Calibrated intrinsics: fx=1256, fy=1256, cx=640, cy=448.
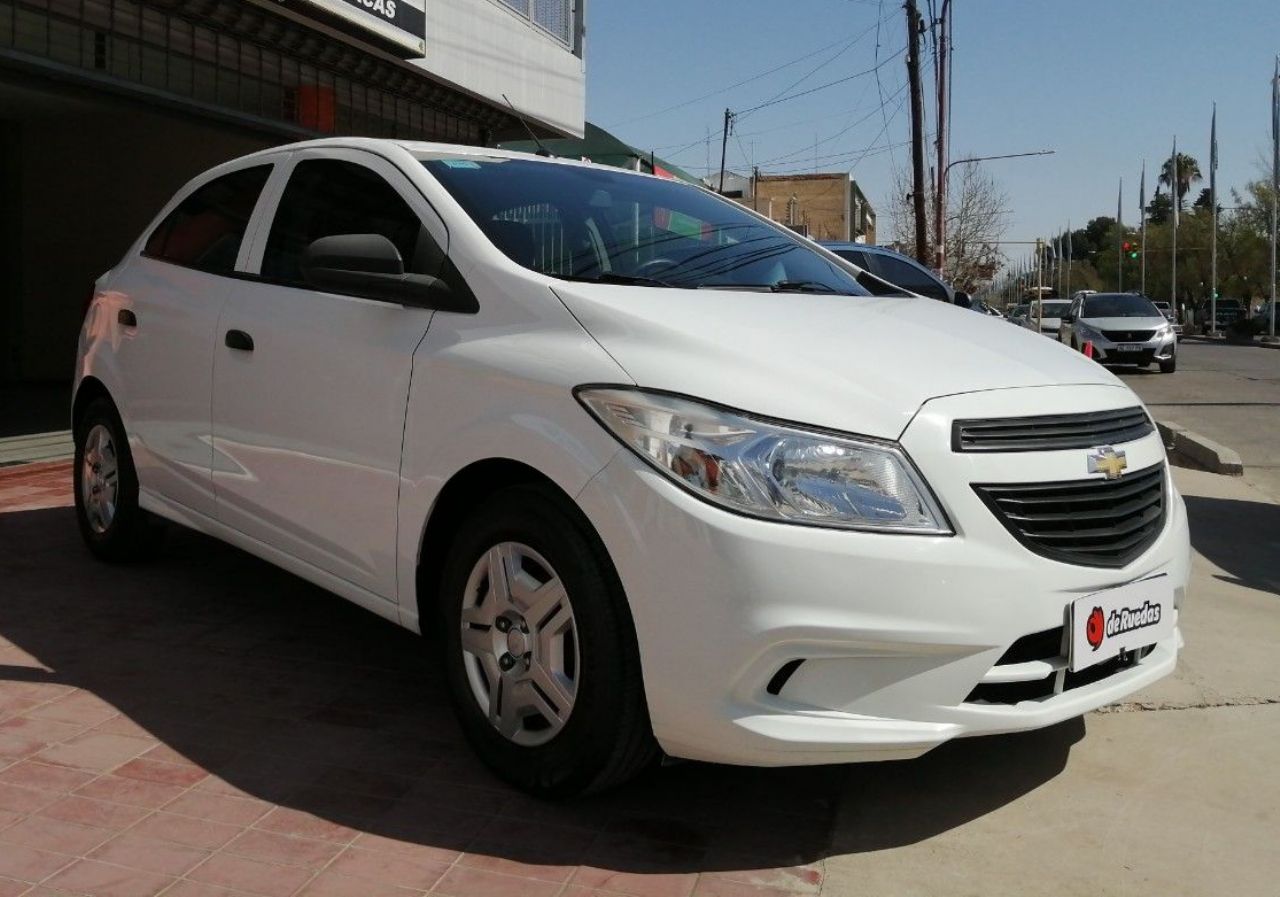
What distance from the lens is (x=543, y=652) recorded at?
9.95 feet

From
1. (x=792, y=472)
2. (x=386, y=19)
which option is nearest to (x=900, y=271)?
(x=386, y=19)

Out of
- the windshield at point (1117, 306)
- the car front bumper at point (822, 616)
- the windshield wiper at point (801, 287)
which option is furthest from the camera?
the windshield at point (1117, 306)

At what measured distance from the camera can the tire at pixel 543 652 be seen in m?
2.86

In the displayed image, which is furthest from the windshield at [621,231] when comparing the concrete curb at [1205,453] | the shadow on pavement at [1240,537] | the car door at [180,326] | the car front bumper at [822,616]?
the concrete curb at [1205,453]

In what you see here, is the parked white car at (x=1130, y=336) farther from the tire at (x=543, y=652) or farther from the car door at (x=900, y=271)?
the tire at (x=543, y=652)

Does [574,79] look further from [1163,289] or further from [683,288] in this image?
[1163,289]

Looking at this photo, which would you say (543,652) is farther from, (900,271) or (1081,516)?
(900,271)

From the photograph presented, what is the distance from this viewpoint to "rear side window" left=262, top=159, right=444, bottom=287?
3.67m

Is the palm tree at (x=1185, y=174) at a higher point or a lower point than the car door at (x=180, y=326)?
higher

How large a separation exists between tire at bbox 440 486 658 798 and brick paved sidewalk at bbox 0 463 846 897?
6.6 inches

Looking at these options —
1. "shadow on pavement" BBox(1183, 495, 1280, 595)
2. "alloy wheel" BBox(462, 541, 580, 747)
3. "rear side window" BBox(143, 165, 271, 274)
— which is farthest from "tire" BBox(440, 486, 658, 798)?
"shadow on pavement" BBox(1183, 495, 1280, 595)

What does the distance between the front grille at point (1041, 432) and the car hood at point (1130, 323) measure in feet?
69.8

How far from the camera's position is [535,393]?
3045 mm

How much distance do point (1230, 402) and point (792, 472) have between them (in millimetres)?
16039
